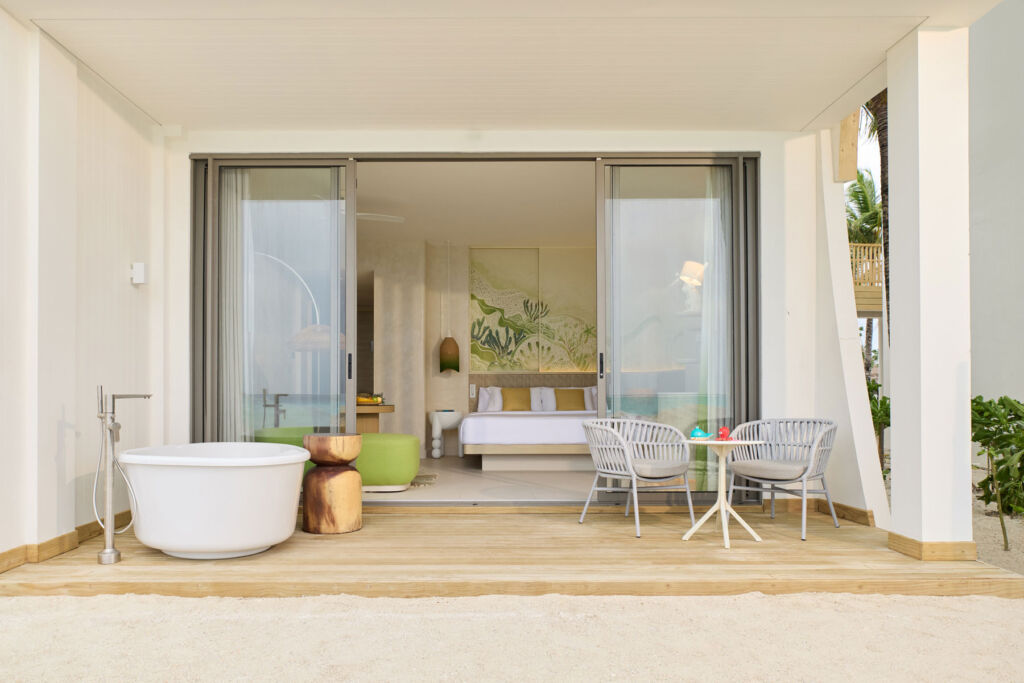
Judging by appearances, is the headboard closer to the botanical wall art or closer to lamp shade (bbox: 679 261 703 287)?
the botanical wall art

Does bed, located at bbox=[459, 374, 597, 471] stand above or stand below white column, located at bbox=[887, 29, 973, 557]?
below

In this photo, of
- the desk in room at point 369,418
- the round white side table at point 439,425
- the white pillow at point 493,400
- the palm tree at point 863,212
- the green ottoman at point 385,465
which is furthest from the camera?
the palm tree at point 863,212

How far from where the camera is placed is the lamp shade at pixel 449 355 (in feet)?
32.7

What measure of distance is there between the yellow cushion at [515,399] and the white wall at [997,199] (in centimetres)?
494

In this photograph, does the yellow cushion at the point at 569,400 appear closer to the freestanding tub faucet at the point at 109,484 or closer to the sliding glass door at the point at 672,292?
the sliding glass door at the point at 672,292

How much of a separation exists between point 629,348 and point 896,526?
2.17 meters

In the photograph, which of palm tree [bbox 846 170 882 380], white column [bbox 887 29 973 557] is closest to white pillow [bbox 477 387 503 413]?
white column [bbox 887 29 973 557]

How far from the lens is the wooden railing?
1143cm

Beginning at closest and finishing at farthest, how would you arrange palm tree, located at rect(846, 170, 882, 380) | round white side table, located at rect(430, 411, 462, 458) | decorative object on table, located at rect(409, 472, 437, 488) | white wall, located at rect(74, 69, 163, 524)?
white wall, located at rect(74, 69, 163, 524) → decorative object on table, located at rect(409, 472, 437, 488) → round white side table, located at rect(430, 411, 462, 458) → palm tree, located at rect(846, 170, 882, 380)

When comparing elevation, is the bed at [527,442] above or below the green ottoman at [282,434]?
below

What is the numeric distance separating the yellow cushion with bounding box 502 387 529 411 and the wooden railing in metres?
5.23

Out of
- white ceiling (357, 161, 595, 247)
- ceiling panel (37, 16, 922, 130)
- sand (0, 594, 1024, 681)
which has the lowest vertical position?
sand (0, 594, 1024, 681)

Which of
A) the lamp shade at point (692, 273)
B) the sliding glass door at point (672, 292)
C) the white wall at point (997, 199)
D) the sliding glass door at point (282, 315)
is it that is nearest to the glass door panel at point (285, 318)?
the sliding glass door at point (282, 315)

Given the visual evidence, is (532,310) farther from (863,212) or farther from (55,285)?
(863,212)
